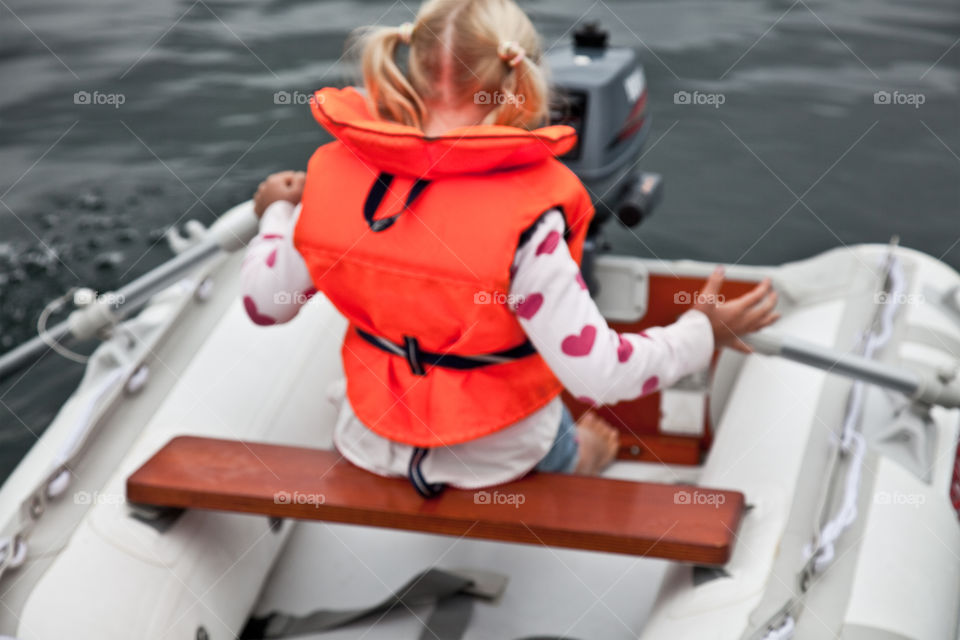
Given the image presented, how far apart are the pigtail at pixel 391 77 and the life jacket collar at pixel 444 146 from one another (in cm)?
2

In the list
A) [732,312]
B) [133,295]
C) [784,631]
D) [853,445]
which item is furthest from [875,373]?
[133,295]

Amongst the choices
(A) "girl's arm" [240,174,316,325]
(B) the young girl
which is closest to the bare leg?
(B) the young girl

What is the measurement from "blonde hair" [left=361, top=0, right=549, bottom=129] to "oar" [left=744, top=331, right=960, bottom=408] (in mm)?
518

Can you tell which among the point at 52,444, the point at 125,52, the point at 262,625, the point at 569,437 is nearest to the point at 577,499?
the point at 569,437

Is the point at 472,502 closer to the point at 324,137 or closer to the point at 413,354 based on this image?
the point at 413,354

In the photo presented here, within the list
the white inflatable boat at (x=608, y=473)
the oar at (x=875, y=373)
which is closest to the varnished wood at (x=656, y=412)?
the white inflatable boat at (x=608, y=473)

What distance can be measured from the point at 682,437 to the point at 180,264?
1029 mm

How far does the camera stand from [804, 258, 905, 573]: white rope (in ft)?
4.23

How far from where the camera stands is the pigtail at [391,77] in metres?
1.15

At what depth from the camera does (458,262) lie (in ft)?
3.72

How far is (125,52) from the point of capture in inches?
186

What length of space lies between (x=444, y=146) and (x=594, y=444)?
31.7 inches

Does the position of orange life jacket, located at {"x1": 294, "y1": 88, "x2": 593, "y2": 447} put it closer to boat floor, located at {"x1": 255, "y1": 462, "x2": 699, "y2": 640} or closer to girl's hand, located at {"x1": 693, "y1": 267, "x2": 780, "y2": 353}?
girl's hand, located at {"x1": 693, "y1": 267, "x2": 780, "y2": 353}

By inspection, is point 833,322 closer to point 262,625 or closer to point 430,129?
point 430,129
